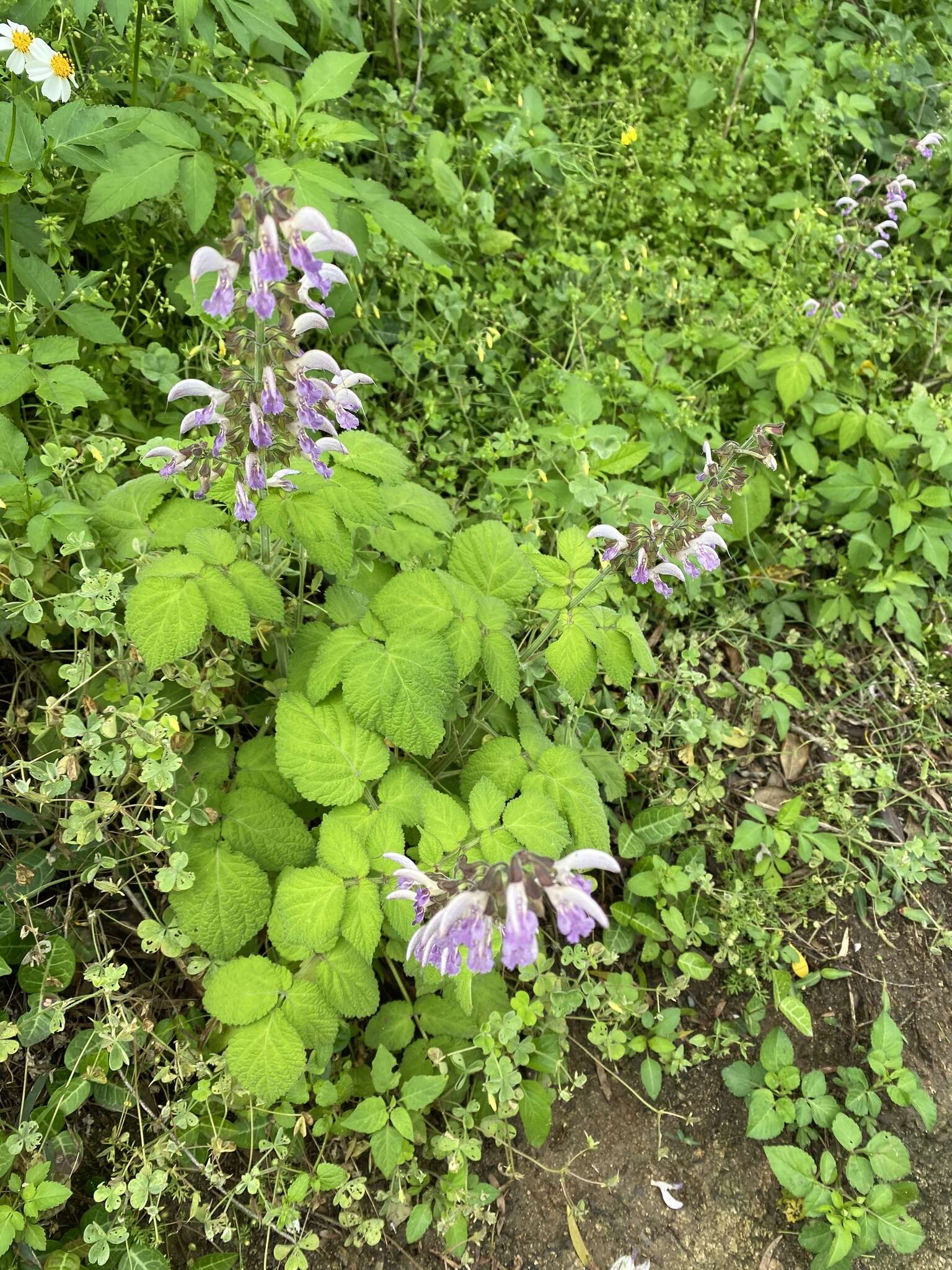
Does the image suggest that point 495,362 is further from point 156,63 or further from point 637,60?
point 637,60

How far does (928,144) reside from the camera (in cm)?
443

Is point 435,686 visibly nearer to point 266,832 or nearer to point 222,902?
point 266,832

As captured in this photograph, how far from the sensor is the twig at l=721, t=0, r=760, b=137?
450 centimetres

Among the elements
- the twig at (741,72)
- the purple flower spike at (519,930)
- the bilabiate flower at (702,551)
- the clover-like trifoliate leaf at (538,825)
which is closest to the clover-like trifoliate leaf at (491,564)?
the bilabiate flower at (702,551)

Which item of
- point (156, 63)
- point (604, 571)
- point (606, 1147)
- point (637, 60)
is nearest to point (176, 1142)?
point (606, 1147)

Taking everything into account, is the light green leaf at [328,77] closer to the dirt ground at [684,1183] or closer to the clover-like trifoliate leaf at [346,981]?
the clover-like trifoliate leaf at [346,981]

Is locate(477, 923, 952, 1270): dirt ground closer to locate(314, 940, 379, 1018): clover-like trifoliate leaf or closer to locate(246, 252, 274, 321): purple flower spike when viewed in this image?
locate(314, 940, 379, 1018): clover-like trifoliate leaf

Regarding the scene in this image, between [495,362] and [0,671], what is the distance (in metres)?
2.39

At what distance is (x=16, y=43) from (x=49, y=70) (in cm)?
12

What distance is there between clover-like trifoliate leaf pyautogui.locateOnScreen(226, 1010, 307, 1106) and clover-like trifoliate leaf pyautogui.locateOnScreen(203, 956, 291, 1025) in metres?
0.04

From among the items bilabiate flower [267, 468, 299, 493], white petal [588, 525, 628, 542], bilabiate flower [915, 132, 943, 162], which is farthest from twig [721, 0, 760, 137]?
bilabiate flower [267, 468, 299, 493]

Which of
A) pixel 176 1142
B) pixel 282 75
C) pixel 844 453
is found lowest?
pixel 176 1142

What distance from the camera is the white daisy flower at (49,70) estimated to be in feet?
8.41

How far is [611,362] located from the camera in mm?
3795
